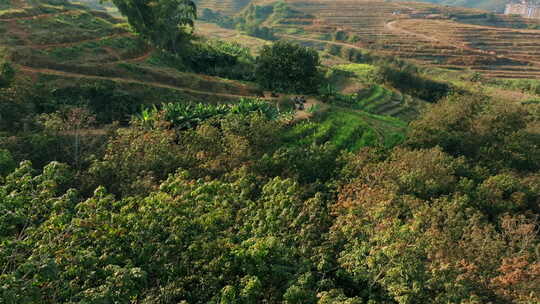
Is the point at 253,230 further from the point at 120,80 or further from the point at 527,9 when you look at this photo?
the point at 527,9

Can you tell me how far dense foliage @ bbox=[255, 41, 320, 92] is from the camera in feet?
114

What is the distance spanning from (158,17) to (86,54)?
9.30m

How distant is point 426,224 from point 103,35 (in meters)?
34.9

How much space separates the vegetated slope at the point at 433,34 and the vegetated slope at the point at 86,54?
191 feet

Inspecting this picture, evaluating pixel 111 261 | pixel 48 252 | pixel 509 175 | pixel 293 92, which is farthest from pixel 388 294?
pixel 293 92

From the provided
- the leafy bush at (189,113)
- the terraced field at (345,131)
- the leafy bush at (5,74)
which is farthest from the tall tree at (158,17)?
the terraced field at (345,131)

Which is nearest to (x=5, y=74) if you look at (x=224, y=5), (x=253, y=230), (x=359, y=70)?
(x=253, y=230)

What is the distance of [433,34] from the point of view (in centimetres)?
9000

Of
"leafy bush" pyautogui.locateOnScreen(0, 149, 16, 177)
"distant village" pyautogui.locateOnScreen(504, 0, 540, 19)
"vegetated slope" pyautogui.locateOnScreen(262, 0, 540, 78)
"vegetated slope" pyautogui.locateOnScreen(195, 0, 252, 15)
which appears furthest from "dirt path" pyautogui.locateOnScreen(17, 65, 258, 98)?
"distant village" pyautogui.locateOnScreen(504, 0, 540, 19)

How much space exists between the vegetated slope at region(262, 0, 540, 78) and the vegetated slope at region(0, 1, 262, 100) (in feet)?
191

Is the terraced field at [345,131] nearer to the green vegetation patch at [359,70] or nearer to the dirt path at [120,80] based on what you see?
the dirt path at [120,80]

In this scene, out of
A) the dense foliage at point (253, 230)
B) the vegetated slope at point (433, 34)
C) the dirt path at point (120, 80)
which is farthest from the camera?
the vegetated slope at point (433, 34)

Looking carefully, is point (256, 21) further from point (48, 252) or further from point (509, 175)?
point (48, 252)

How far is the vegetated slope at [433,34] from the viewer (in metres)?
75.9
